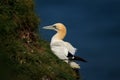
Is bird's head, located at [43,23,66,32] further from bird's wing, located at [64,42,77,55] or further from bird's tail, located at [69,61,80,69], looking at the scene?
bird's tail, located at [69,61,80,69]

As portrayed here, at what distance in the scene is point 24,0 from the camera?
10555 millimetres

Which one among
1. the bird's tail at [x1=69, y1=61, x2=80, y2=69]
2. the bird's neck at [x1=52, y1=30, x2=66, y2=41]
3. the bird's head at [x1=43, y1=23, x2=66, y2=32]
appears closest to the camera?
the bird's tail at [x1=69, y1=61, x2=80, y2=69]

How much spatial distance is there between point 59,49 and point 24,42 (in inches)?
119

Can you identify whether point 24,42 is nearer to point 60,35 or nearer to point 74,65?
point 74,65

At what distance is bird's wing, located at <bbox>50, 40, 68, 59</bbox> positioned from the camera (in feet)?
41.2

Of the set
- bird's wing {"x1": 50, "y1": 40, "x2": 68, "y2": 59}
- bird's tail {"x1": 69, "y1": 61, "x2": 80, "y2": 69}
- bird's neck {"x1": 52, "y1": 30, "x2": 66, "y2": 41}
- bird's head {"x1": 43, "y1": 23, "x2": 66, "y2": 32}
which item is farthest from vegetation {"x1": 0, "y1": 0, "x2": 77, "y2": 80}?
bird's head {"x1": 43, "y1": 23, "x2": 66, "y2": 32}

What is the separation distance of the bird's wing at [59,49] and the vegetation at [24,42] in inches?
54.2

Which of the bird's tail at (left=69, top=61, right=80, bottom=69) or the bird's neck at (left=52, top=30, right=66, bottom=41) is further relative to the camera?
the bird's neck at (left=52, top=30, right=66, bottom=41)

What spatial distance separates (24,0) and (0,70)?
869 centimetres

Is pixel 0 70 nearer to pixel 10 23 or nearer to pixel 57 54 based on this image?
pixel 10 23

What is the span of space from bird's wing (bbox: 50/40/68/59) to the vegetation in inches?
54.2

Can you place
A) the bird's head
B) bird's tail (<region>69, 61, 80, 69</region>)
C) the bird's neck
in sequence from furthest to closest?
the bird's head → the bird's neck → bird's tail (<region>69, 61, 80, 69</region>)

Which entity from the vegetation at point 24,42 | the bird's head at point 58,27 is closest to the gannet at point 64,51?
the bird's head at point 58,27

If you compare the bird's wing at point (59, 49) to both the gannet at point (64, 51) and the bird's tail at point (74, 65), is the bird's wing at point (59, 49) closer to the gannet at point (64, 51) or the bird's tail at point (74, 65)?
the gannet at point (64, 51)
